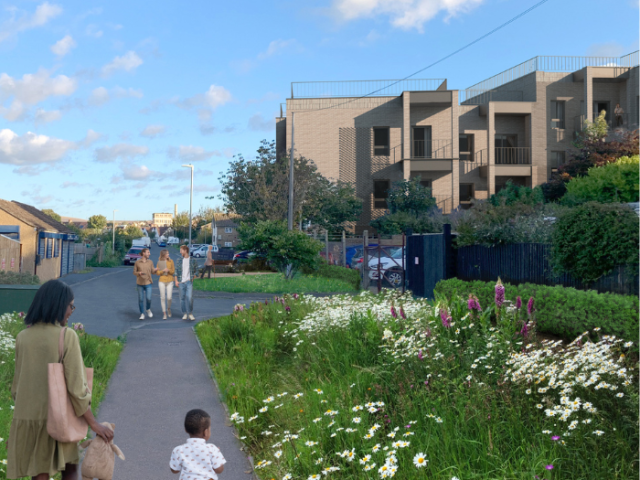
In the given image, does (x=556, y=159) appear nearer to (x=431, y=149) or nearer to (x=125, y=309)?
(x=431, y=149)

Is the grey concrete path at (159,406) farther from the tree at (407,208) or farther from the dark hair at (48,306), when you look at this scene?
the tree at (407,208)

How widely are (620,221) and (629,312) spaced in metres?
2.19

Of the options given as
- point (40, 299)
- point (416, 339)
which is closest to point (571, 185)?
point (416, 339)

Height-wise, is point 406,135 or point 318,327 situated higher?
point 406,135

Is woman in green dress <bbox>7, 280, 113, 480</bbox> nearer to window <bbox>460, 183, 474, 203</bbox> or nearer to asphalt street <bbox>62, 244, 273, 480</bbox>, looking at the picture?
asphalt street <bbox>62, 244, 273, 480</bbox>

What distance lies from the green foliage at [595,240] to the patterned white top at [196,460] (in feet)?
22.3

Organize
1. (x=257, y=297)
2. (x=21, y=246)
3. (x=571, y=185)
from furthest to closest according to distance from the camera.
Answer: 1. (x=21, y=246)
2. (x=571, y=185)
3. (x=257, y=297)

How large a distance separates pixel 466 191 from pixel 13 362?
34062mm

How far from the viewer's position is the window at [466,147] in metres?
38.7

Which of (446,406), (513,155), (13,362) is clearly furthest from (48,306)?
(513,155)

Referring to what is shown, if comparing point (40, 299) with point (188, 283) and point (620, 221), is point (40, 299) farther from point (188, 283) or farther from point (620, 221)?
point (188, 283)

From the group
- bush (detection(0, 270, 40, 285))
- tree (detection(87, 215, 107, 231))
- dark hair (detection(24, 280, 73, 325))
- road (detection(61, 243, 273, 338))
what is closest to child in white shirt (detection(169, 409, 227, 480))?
dark hair (detection(24, 280, 73, 325))

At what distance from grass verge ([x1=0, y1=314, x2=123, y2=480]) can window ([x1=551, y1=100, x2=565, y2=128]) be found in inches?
1340

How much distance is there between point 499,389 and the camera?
4855 mm
